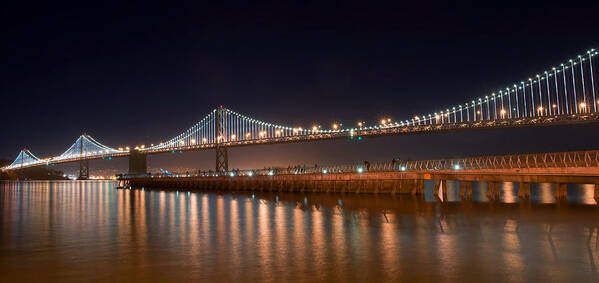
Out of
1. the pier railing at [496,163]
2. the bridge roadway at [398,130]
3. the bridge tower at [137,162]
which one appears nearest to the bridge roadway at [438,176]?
the pier railing at [496,163]

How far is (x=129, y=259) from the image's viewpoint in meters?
10.5

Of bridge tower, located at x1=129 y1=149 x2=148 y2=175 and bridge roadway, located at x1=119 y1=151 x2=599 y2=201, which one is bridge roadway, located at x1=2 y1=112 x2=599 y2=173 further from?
bridge roadway, located at x1=119 y1=151 x2=599 y2=201

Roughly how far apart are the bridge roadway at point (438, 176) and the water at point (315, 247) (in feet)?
10.4

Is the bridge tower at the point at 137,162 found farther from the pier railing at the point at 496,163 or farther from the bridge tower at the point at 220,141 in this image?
the pier railing at the point at 496,163

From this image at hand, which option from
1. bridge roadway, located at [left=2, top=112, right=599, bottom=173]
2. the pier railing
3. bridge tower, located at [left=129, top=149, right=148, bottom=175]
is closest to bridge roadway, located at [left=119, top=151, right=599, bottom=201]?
the pier railing

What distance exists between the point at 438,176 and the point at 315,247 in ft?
58.4

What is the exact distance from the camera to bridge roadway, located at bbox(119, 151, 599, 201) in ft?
72.3

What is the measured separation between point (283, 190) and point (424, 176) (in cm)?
1329

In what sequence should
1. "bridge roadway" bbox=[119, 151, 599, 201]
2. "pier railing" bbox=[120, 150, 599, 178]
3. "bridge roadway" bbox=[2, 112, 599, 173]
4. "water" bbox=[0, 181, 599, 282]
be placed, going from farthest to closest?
"bridge roadway" bbox=[2, 112, 599, 173] < "pier railing" bbox=[120, 150, 599, 178] < "bridge roadway" bbox=[119, 151, 599, 201] < "water" bbox=[0, 181, 599, 282]

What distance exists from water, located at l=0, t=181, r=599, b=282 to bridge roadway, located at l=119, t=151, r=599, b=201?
3.16m

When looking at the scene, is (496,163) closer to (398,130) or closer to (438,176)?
(438,176)

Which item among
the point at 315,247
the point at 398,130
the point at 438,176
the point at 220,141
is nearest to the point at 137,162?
the point at 220,141

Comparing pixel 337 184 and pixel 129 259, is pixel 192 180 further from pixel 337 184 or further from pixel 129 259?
pixel 129 259

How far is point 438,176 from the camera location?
27.6m
